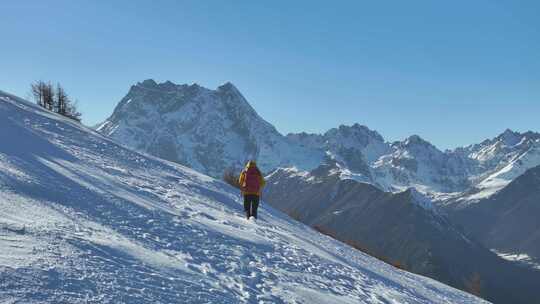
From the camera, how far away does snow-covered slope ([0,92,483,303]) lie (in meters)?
9.54

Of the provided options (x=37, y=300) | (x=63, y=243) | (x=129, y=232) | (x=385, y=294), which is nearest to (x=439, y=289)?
(x=385, y=294)

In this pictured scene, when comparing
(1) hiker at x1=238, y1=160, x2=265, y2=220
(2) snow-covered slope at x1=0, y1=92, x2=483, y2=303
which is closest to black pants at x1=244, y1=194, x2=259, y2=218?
(1) hiker at x1=238, y1=160, x2=265, y2=220

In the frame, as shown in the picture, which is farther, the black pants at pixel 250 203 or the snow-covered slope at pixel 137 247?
the black pants at pixel 250 203

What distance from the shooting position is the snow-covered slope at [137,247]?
9539 millimetres

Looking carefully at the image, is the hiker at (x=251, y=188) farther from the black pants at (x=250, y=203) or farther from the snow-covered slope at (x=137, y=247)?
the snow-covered slope at (x=137, y=247)

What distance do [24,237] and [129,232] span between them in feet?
10.5

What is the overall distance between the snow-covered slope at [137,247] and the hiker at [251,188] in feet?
1.97

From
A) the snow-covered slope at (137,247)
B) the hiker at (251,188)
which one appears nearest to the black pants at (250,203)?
the hiker at (251,188)

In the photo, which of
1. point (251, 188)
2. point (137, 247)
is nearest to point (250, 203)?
point (251, 188)

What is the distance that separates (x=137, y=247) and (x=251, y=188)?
34.9 ft

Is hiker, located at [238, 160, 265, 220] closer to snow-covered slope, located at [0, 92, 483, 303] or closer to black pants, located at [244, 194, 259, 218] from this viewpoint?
black pants, located at [244, 194, 259, 218]

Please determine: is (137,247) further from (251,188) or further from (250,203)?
(250,203)

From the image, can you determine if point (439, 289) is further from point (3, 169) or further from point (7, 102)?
point (7, 102)

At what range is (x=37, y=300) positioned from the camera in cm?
827
